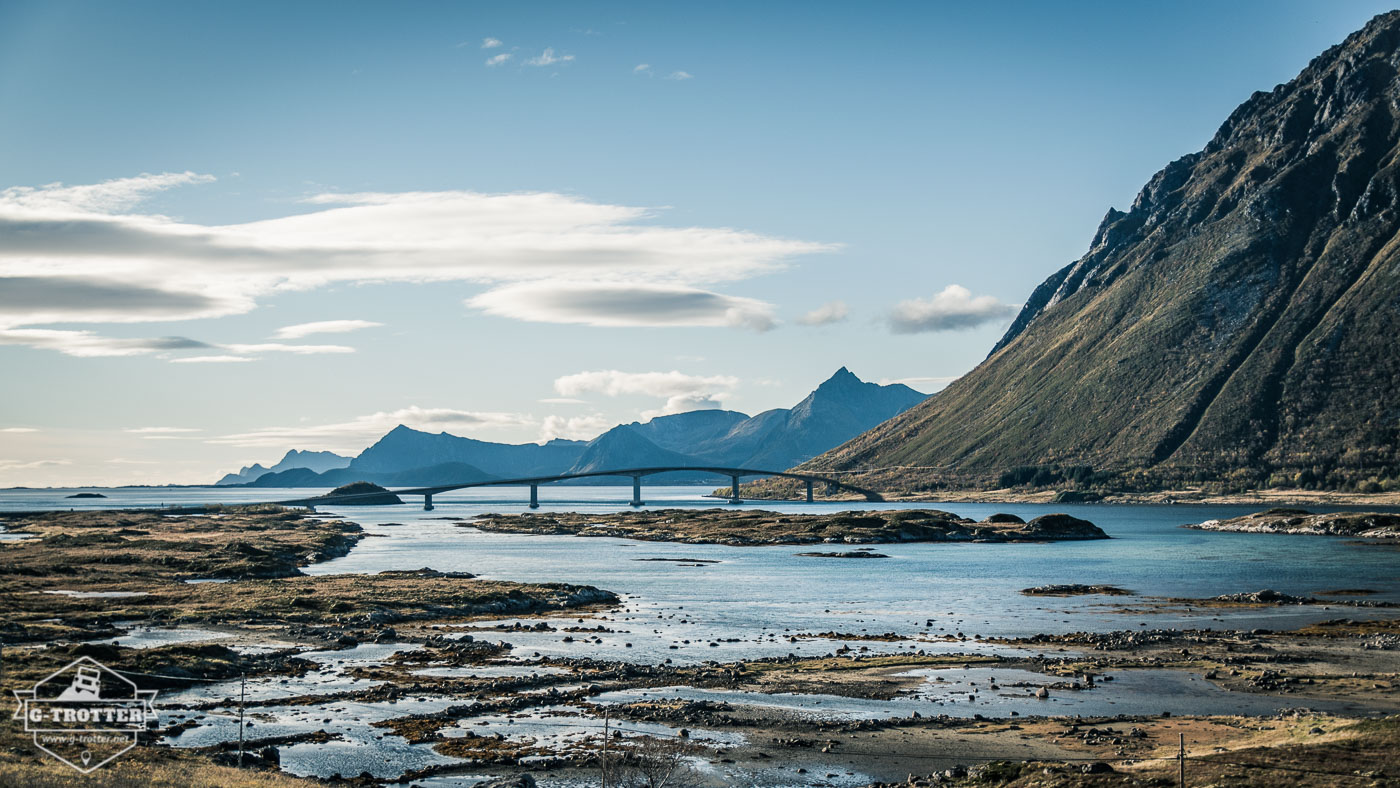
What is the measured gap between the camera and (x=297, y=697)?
5528 centimetres

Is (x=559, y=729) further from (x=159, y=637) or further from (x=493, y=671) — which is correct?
(x=159, y=637)

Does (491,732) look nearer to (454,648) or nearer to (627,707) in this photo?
(627,707)

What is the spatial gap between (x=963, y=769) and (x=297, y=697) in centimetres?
3490

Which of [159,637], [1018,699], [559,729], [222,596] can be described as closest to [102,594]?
[222,596]

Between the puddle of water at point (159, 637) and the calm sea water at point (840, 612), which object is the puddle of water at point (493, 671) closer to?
the calm sea water at point (840, 612)

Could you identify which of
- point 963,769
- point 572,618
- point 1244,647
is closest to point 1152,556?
point 1244,647
